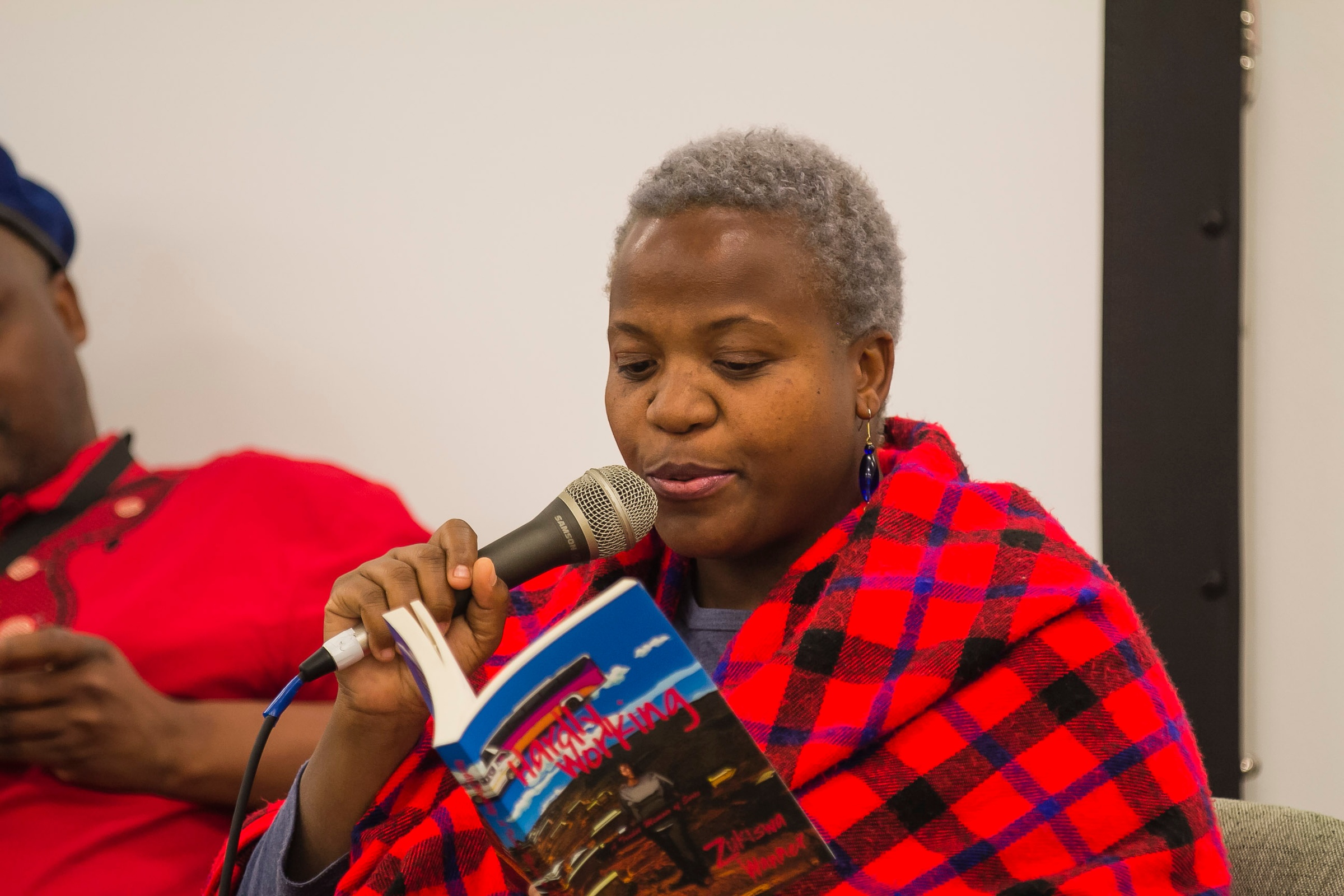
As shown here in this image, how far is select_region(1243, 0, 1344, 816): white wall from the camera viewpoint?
5.52ft

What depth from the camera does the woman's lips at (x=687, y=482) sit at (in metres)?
1.10

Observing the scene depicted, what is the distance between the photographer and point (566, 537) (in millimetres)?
964

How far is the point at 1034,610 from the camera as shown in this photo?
998mm

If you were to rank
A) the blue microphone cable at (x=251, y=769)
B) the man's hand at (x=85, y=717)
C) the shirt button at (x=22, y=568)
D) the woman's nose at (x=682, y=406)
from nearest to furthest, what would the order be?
the blue microphone cable at (x=251, y=769) < the woman's nose at (x=682, y=406) < the man's hand at (x=85, y=717) < the shirt button at (x=22, y=568)

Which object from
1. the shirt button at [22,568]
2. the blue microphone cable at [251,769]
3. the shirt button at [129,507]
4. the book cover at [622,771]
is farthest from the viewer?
the shirt button at [129,507]

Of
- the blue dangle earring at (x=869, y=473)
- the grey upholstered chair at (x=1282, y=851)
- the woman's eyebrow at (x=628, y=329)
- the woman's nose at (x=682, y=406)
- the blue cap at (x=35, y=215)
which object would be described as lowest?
the grey upholstered chair at (x=1282, y=851)

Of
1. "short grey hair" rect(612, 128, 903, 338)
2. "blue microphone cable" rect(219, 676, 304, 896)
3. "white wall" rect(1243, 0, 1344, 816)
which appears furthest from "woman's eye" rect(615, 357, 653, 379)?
"white wall" rect(1243, 0, 1344, 816)

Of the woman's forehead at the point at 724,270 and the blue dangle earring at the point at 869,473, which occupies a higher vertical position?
the woman's forehead at the point at 724,270

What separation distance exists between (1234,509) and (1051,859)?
940 mm

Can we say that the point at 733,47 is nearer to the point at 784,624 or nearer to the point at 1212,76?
the point at 1212,76

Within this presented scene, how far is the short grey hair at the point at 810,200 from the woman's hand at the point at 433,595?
41 cm

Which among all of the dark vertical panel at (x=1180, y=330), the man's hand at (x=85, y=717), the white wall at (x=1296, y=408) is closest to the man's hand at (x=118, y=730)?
the man's hand at (x=85, y=717)

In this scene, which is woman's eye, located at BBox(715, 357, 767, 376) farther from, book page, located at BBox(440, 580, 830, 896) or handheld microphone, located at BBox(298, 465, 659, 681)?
book page, located at BBox(440, 580, 830, 896)

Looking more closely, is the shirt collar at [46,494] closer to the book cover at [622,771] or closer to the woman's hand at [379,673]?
the woman's hand at [379,673]
